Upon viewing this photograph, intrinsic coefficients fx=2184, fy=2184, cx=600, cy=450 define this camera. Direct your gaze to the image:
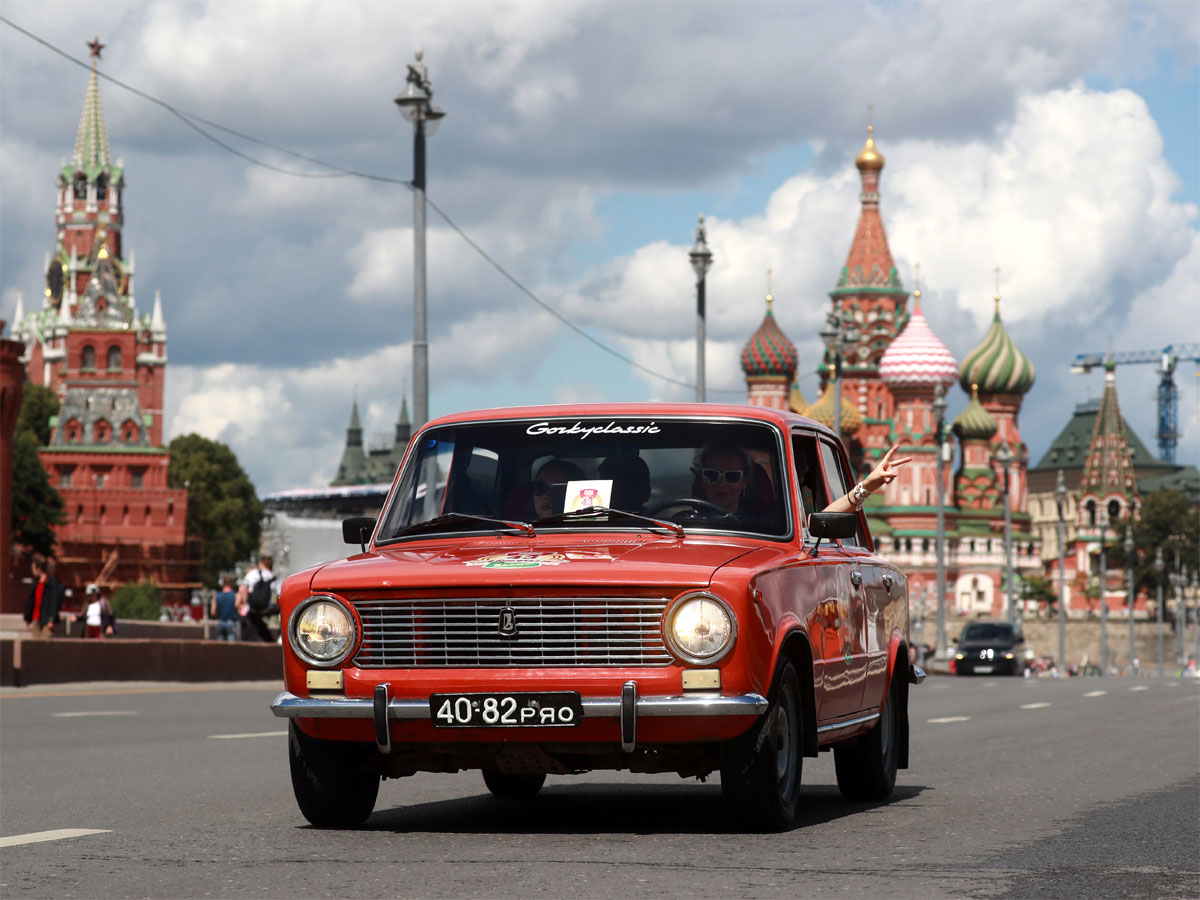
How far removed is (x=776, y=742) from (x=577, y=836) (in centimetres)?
88

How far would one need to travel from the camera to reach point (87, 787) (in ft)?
39.1

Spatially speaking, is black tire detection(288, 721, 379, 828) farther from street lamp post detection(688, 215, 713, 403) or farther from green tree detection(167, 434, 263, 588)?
green tree detection(167, 434, 263, 588)

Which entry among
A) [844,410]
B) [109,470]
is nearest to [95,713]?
[109,470]

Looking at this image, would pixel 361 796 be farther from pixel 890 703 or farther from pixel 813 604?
pixel 890 703

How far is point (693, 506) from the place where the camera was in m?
9.31

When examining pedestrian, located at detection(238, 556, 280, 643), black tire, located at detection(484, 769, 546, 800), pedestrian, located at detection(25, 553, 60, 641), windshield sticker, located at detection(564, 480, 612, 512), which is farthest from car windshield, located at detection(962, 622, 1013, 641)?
windshield sticker, located at detection(564, 480, 612, 512)

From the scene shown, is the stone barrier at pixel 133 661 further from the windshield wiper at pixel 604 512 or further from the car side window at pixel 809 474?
the windshield wiper at pixel 604 512

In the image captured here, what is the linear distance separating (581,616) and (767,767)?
954 mm

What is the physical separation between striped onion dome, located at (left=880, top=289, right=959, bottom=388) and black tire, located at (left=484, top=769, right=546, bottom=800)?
160 m

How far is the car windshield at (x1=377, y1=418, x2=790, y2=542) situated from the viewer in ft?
30.5

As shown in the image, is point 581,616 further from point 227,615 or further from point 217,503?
point 217,503

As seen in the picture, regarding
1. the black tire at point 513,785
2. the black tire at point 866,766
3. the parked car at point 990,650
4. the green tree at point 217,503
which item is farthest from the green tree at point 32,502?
the black tire at point 866,766

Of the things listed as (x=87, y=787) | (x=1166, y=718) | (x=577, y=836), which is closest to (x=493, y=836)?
(x=577, y=836)

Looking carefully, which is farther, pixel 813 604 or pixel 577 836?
pixel 813 604
